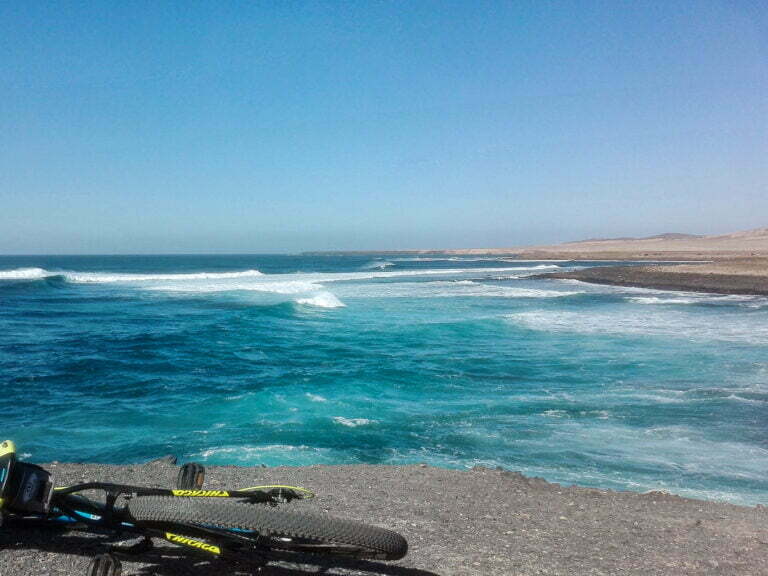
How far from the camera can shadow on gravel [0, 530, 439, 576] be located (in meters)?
3.98

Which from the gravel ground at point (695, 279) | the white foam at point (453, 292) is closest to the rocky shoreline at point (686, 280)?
the gravel ground at point (695, 279)

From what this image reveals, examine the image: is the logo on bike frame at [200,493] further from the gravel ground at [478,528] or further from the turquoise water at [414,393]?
the turquoise water at [414,393]

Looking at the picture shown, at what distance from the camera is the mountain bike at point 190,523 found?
12.2ft

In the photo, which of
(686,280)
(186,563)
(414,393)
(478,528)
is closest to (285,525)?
(186,563)

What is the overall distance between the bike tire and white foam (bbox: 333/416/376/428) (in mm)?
6678

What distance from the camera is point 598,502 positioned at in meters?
6.26

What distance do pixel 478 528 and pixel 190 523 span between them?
2579 mm

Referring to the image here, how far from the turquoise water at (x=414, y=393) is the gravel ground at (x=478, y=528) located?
135 centimetres

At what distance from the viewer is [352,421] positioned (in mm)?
10789

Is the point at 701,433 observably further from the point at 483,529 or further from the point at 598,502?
the point at 483,529

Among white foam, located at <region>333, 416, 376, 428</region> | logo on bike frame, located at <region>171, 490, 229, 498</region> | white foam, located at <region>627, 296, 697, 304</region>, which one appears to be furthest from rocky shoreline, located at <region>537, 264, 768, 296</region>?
logo on bike frame, located at <region>171, 490, 229, 498</region>

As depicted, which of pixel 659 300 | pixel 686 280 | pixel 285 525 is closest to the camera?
pixel 285 525

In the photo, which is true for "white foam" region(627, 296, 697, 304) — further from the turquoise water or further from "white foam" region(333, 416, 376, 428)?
"white foam" region(333, 416, 376, 428)

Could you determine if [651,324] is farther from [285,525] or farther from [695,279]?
[695,279]
